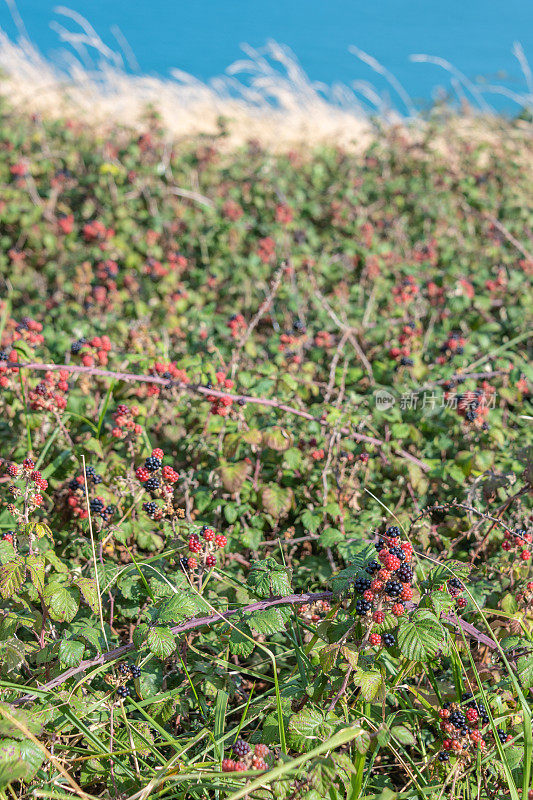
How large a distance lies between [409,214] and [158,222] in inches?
117

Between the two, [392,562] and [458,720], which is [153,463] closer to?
[392,562]

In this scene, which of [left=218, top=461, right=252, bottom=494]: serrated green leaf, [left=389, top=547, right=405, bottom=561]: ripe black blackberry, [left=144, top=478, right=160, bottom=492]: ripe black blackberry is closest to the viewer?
[left=389, top=547, right=405, bottom=561]: ripe black blackberry

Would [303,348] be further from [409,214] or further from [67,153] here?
[67,153]

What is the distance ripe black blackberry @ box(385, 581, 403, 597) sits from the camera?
6.27 ft

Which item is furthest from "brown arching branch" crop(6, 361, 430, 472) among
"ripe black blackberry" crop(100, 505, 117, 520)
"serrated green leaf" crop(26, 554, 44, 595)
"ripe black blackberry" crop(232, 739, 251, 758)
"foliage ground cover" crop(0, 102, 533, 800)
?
"ripe black blackberry" crop(232, 739, 251, 758)

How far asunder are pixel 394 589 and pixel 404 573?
6cm

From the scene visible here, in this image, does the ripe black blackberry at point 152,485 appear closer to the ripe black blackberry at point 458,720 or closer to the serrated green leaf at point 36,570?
the serrated green leaf at point 36,570

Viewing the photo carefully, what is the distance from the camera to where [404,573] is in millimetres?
1935

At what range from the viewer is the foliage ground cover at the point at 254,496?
2039 millimetres

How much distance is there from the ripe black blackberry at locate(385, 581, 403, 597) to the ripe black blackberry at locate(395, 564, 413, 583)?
0.10 ft

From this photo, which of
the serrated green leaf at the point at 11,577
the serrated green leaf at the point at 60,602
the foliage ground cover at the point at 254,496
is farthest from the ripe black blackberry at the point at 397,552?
the serrated green leaf at the point at 11,577

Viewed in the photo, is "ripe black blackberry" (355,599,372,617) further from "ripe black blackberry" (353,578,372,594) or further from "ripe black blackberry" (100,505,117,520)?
"ripe black blackberry" (100,505,117,520)

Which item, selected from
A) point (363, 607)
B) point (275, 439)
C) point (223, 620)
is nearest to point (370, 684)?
point (363, 607)

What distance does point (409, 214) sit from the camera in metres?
7.15
